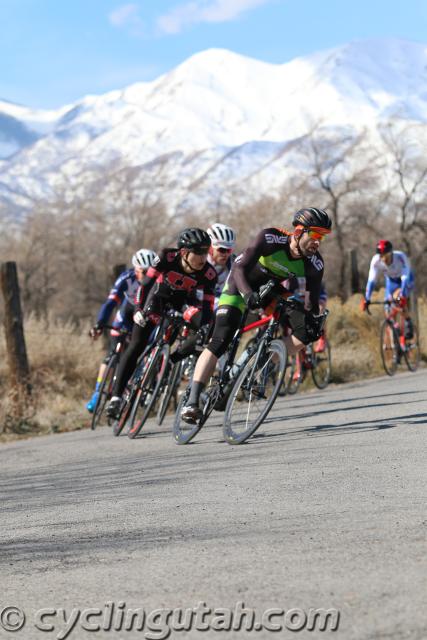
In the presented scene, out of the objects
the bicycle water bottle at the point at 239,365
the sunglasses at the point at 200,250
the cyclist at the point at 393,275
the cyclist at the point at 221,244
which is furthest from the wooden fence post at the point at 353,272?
the bicycle water bottle at the point at 239,365

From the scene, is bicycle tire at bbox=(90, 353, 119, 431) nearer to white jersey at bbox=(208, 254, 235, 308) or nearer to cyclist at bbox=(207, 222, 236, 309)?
white jersey at bbox=(208, 254, 235, 308)

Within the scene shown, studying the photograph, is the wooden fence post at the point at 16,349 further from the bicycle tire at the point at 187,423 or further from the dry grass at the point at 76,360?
the bicycle tire at the point at 187,423

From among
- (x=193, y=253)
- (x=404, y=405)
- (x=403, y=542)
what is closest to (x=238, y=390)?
(x=193, y=253)

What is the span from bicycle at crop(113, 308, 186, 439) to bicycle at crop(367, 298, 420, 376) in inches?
256

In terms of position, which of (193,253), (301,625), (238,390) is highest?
(193,253)

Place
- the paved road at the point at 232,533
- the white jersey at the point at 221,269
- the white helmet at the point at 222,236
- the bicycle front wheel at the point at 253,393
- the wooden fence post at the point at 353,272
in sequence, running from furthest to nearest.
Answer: the wooden fence post at the point at 353,272, the white jersey at the point at 221,269, the white helmet at the point at 222,236, the bicycle front wheel at the point at 253,393, the paved road at the point at 232,533

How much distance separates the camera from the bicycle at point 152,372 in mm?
10578

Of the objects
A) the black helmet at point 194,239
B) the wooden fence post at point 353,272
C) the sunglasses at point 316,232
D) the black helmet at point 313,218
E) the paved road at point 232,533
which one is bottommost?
the paved road at point 232,533

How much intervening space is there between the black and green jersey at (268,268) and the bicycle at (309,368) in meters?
5.30

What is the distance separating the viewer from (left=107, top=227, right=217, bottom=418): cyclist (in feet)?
34.0

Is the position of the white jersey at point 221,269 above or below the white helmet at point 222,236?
below

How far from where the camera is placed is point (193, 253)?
10125 millimetres

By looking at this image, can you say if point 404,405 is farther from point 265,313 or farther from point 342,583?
point 342,583

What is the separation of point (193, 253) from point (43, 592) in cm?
598
